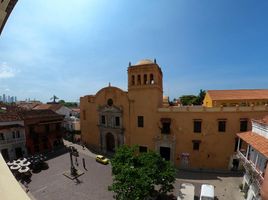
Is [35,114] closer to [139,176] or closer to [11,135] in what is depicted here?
[11,135]

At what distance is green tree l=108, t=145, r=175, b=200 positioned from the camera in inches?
499

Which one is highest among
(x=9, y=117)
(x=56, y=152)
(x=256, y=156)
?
(x=9, y=117)

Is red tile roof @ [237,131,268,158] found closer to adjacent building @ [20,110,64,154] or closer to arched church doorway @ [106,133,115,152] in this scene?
arched church doorway @ [106,133,115,152]

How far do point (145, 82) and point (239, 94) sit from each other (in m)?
17.8

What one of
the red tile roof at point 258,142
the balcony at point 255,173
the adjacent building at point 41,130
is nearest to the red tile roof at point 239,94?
the red tile roof at point 258,142

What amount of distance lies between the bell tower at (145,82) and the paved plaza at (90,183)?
1133 cm

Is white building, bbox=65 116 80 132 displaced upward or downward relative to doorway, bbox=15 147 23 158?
upward

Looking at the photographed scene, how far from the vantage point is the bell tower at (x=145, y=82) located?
969 inches

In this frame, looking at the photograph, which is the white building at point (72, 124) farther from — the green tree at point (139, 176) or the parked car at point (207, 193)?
the parked car at point (207, 193)

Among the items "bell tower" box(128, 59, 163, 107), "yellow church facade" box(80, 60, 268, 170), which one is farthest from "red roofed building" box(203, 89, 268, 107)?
"bell tower" box(128, 59, 163, 107)

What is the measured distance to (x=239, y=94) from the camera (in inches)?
1163

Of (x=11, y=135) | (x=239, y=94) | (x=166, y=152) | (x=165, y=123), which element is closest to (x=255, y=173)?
(x=165, y=123)

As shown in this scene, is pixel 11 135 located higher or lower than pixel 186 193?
higher

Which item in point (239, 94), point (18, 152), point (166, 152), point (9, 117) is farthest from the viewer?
point (239, 94)
